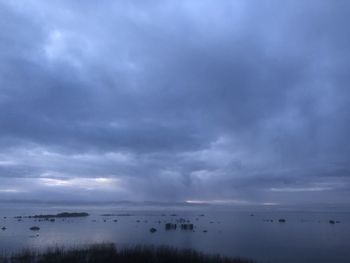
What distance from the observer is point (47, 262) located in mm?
38062

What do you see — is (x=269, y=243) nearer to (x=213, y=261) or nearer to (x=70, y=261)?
(x=213, y=261)

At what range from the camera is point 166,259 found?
40.2 meters

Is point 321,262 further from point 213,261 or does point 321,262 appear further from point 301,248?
point 213,261

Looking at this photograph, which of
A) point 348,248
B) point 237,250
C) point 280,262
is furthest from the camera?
point 348,248

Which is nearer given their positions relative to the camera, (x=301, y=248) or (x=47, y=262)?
(x=47, y=262)

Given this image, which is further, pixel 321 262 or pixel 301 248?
pixel 301 248

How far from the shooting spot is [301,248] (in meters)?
70.3

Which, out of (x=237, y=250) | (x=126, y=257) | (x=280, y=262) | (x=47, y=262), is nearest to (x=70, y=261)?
(x=47, y=262)

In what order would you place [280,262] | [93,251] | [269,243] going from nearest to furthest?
[93,251] < [280,262] < [269,243]

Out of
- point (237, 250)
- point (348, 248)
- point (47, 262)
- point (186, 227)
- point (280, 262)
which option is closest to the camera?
point (47, 262)

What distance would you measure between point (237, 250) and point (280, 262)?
12.8 metres

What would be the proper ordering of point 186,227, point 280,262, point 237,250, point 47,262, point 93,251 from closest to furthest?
point 47,262 → point 93,251 → point 280,262 → point 237,250 → point 186,227

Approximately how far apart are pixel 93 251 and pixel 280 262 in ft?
87.3

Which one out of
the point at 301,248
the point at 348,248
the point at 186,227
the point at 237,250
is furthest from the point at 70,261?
the point at 186,227
